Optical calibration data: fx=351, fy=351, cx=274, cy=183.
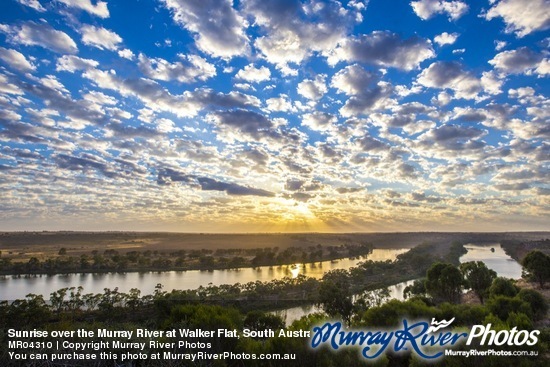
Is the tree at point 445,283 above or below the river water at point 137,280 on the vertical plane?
above

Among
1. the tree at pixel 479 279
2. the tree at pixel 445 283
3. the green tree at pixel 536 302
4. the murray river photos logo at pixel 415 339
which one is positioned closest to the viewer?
the murray river photos logo at pixel 415 339

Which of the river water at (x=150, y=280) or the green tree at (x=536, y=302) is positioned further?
the river water at (x=150, y=280)

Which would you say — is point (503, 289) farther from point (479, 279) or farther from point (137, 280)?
point (137, 280)

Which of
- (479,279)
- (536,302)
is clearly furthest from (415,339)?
(479,279)

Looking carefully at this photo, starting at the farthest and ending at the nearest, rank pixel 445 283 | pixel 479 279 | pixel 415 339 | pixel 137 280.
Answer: pixel 137 280, pixel 479 279, pixel 445 283, pixel 415 339

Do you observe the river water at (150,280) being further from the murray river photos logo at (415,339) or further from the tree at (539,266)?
the murray river photos logo at (415,339)

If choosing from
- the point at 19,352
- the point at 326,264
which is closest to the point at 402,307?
the point at 19,352

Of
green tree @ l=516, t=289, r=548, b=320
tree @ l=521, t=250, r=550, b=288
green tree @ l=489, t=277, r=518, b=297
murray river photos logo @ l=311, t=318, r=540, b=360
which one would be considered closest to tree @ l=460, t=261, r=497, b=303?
green tree @ l=489, t=277, r=518, b=297

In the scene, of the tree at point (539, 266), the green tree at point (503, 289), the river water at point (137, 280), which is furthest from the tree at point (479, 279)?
the river water at point (137, 280)
